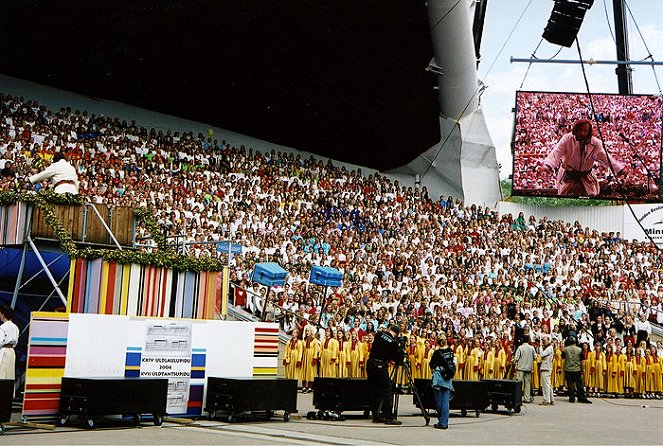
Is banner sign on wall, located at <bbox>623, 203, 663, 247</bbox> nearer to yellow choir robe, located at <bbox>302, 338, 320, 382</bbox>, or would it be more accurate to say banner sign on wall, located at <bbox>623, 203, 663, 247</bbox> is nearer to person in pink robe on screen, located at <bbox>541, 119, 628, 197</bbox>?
person in pink robe on screen, located at <bbox>541, 119, 628, 197</bbox>

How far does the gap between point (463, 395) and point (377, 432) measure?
4275 mm

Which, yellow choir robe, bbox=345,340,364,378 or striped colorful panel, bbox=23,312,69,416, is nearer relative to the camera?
striped colorful panel, bbox=23,312,69,416

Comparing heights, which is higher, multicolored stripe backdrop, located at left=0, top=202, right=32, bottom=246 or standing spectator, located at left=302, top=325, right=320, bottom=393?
multicolored stripe backdrop, located at left=0, top=202, right=32, bottom=246

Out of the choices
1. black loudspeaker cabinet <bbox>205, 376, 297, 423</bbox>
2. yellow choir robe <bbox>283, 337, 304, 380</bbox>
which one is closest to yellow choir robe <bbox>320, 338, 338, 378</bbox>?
yellow choir robe <bbox>283, 337, 304, 380</bbox>

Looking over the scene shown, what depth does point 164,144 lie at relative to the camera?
113ft

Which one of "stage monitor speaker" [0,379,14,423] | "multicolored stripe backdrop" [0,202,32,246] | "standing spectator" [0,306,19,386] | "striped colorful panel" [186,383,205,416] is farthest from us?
"multicolored stripe backdrop" [0,202,32,246]

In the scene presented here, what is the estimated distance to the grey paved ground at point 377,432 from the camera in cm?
1127

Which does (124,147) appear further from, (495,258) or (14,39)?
(495,258)

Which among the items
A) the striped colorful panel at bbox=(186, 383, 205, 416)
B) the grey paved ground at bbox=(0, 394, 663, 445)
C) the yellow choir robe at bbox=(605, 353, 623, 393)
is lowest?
the grey paved ground at bbox=(0, 394, 663, 445)

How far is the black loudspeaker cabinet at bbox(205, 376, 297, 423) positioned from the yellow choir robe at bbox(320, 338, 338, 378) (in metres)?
8.17

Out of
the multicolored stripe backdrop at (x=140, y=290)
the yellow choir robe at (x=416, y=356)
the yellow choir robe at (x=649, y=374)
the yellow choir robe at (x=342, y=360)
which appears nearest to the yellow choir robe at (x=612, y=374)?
the yellow choir robe at (x=649, y=374)

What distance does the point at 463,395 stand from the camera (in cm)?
1683

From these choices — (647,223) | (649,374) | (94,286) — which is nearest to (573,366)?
(649,374)

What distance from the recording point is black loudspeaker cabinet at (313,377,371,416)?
1489 cm
